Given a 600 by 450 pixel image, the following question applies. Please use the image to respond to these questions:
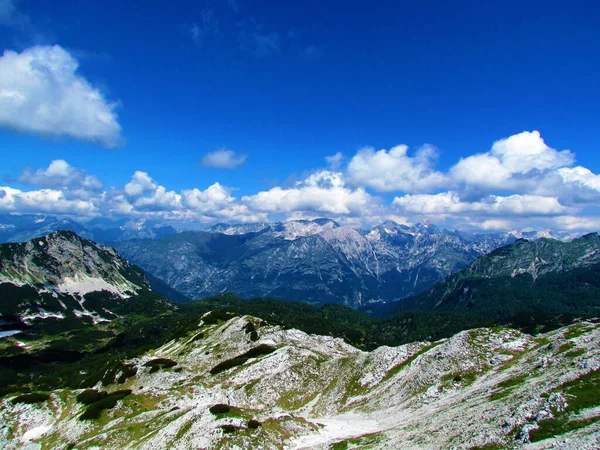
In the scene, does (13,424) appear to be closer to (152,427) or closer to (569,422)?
(152,427)

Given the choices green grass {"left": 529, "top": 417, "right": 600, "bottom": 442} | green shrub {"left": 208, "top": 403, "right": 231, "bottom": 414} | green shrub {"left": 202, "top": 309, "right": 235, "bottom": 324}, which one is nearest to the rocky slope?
green grass {"left": 529, "top": 417, "right": 600, "bottom": 442}

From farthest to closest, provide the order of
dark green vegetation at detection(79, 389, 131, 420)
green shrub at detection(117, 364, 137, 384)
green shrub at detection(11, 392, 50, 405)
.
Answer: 1. green shrub at detection(117, 364, 137, 384)
2. green shrub at detection(11, 392, 50, 405)
3. dark green vegetation at detection(79, 389, 131, 420)

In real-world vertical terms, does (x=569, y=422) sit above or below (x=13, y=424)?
above

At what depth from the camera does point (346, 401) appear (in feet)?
263

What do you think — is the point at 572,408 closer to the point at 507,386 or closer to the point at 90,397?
the point at 507,386

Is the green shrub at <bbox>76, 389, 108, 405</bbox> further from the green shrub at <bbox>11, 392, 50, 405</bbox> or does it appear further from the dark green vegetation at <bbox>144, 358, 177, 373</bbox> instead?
the dark green vegetation at <bbox>144, 358, 177, 373</bbox>

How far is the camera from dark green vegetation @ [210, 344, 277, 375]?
343ft

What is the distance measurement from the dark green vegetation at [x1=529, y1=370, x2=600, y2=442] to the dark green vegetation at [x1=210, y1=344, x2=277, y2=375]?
258ft

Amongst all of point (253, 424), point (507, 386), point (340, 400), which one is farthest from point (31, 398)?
point (507, 386)

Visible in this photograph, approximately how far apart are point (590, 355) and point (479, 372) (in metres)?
20.9

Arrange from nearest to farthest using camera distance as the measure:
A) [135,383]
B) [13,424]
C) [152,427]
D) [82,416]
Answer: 1. [152,427]
2. [82,416]
3. [13,424]
4. [135,383]

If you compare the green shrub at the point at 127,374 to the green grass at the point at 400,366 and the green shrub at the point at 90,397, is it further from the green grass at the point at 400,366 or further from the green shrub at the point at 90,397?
the green grass at the point at 400,366

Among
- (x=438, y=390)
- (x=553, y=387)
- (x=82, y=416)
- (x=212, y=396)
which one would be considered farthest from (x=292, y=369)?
(x=553, y=387)

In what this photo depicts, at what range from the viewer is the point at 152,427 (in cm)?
6306
